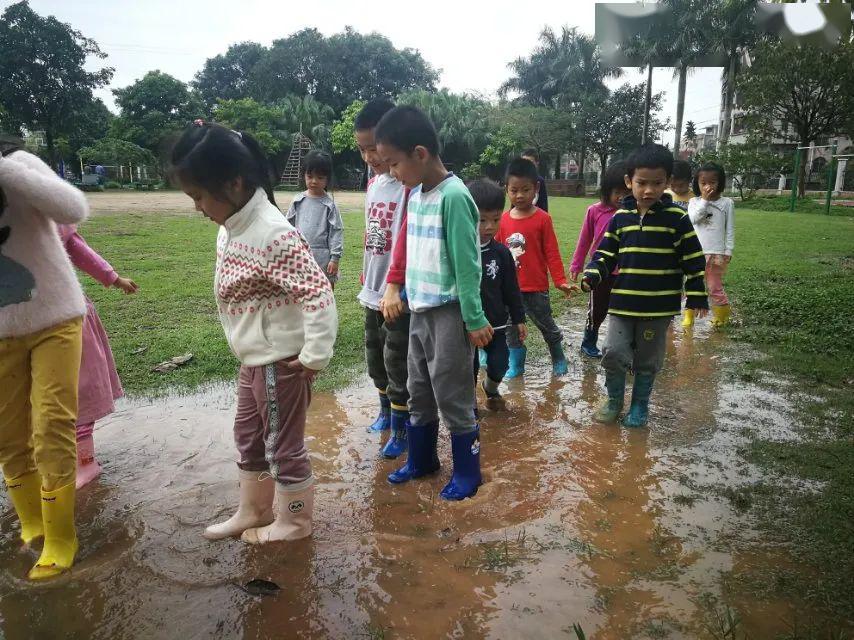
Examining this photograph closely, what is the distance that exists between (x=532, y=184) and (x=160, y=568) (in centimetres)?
325

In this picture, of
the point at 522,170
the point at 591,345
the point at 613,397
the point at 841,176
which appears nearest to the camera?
the point at 613,397

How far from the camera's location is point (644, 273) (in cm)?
367

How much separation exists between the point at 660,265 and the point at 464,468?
1.74 metres

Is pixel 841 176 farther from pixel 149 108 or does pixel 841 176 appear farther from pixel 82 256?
pixel 149 108

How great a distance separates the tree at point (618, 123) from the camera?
41.9 metres

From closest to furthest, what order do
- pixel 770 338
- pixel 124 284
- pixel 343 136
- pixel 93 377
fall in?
pixel 93 377
pixel 124 284
pixel 770 338
pixel 343 136

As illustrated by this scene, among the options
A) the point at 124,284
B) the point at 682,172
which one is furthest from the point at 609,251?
the point at 124,284

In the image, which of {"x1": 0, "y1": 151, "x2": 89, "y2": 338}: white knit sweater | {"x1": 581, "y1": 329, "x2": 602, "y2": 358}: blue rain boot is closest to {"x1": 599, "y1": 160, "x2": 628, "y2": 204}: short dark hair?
{"x1": 581, "y1": 329, "x2": 602, "y2": 358}: blue rain boot

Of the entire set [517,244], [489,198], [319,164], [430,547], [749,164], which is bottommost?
[430,547]

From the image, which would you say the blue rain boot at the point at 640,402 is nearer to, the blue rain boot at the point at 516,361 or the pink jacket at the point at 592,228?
the blue rain boot at the point at 516,361

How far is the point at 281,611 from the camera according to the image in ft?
6.93

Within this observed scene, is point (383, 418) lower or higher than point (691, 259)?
lower

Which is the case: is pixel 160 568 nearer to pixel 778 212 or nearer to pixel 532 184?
pixel 532 184

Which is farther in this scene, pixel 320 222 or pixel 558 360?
pixel 320 222
